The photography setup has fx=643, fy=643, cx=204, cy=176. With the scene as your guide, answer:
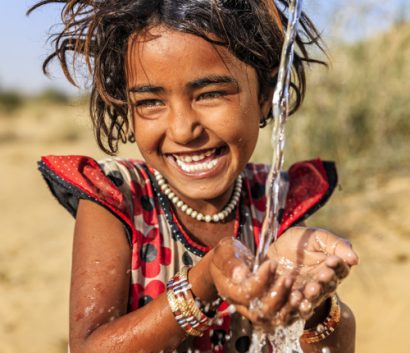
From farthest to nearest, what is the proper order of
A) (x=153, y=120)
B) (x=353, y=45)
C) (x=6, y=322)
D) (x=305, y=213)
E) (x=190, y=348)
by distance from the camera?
(x=353, y=45) → (x=6, y=322) → (x=305, y=213) → (x=190, y=348) → (x=153, y=120)

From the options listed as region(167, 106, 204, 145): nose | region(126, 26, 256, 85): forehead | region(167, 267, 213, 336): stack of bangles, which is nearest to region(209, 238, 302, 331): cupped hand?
region(167, 267, 213, 336): stack of bangles

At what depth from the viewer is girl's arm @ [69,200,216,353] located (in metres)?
1.62

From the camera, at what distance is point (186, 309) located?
1594 millimetres

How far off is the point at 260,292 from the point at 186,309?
356 millimetres

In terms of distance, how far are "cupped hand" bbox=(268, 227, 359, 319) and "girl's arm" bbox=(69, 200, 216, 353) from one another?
0.22 meters

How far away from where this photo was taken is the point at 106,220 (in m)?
1.88

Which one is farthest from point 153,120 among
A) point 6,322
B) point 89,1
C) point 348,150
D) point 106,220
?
point 348,150

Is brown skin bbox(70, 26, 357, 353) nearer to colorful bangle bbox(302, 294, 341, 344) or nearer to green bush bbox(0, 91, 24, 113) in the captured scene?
colorful bangle bbox(302, 294, 341, 344)

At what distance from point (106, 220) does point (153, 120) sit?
33cm

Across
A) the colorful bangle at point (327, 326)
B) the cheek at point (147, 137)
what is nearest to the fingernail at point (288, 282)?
the colorful bangle at point (327, 326)

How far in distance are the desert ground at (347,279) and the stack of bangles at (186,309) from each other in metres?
0.91

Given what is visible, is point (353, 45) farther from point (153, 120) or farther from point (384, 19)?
point (153, 120)

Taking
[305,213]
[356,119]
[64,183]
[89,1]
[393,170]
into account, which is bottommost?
[393,170]

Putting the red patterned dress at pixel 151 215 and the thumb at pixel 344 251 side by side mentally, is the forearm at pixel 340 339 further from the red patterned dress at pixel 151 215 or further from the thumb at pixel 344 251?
the thumb at pixel 344 251
